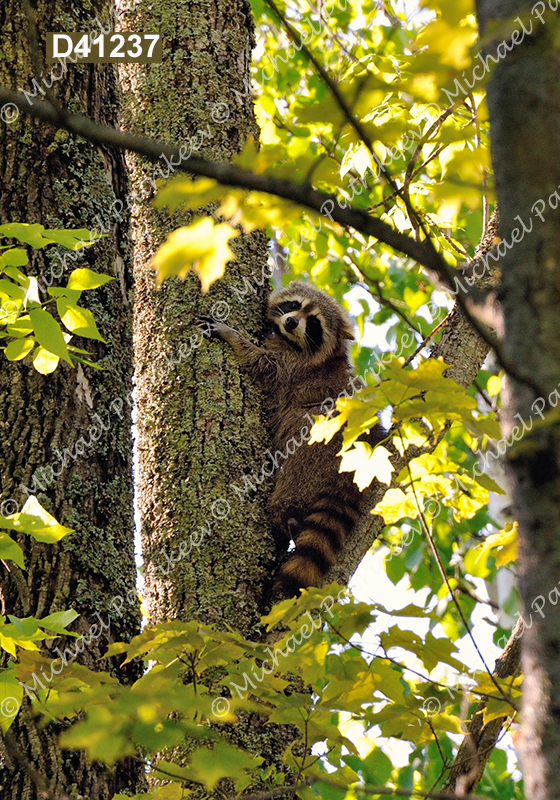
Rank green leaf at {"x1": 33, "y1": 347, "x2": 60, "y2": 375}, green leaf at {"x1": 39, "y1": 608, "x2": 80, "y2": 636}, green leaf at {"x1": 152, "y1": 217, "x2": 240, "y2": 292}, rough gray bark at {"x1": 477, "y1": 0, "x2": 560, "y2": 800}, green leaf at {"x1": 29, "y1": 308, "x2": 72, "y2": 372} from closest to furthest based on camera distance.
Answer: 1. rough gray bark at {"x1": 477, "y1": 0, "x2": 560, "y2": 800}
2. green leaf at {"x1": 152, "y1": 217, "x2": 240, "y2": 292}
3. green leaf at {"x1": 39, "y1": 608, "x2": 80, "y2": 636}
4. green leaf at {"x1": 29, "y1": 308, "x2": 72, "y2": 372}
5. green leaf at {"x1": 33, "y1": 347, "x2": 60, "y2": 375}

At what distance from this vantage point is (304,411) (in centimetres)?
348

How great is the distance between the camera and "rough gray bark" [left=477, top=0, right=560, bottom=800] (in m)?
0.82

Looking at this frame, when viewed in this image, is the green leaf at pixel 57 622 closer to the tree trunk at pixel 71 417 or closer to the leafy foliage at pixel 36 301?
the tree trunk at pixel 71 417

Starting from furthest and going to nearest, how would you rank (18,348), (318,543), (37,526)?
(318,543)
(18,348)
(37,526)

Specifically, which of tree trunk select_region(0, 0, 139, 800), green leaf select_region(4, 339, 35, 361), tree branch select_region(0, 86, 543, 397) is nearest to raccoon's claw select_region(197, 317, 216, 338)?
tree trunk select_region(0, 0, 139, 800)

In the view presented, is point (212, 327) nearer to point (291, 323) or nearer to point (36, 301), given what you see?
point (36, 301)

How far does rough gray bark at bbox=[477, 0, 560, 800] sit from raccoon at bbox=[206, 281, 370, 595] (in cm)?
140

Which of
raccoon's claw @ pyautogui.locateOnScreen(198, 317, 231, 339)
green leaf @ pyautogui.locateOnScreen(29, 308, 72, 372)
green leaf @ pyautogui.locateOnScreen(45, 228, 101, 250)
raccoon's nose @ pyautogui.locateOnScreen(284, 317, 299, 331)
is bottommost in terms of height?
green leaf @ pyautogui.locateOnScreen(29, 308, 72, 372)

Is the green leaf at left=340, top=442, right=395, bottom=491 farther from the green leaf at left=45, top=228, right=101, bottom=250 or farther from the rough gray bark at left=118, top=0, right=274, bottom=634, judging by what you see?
the green leaf at left=45, top=228, right=101, bottom=250

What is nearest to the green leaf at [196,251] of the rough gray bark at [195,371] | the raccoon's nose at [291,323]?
the rough gray bark at [195,371]

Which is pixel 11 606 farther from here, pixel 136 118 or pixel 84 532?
pixel 136 118

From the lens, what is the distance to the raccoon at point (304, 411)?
2.63 m

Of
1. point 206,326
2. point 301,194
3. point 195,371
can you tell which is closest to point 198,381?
point 195,371

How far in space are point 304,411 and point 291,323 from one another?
52cm
